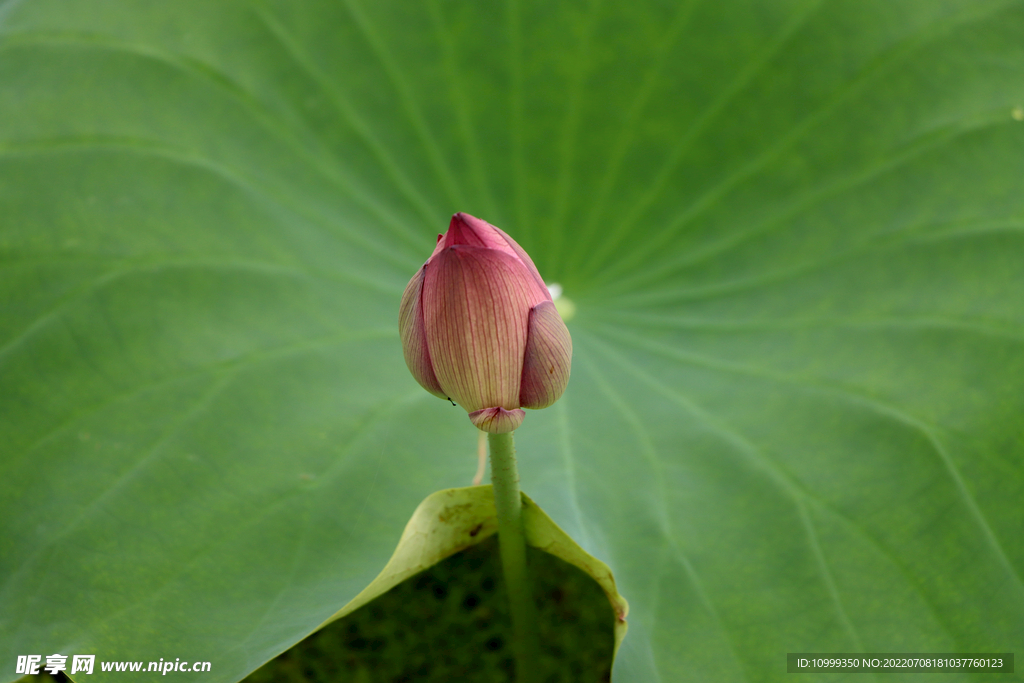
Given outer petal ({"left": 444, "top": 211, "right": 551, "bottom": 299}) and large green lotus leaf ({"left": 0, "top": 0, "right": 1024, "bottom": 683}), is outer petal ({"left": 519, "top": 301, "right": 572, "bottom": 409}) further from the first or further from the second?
large green lotus leaf ({"left": 0, "top": 0, "right": 1024, "bottom": 683})

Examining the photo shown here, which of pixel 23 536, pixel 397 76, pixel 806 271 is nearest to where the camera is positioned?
pixel 23 536

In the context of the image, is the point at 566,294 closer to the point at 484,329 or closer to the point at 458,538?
the point at 458,538

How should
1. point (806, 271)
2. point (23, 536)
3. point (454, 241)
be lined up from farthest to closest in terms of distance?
point (806, 271) → point (23, 536) → point (454, 241)

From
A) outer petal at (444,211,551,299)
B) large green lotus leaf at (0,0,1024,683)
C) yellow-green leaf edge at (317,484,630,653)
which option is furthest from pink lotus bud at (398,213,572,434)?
large green lotus leaf at (0,0,1024,683)

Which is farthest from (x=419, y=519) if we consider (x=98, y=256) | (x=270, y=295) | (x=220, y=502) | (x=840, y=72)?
(x=840, y=72)

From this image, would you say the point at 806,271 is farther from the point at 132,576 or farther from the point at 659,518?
the point at 132,576

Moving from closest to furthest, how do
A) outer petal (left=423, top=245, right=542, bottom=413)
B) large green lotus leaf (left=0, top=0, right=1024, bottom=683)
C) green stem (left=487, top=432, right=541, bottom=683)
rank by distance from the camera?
outer petal (left=423, top=245, right=542, bottom=413), green stem (left=487, top=432, right=541, bottom=683), large green lotus leaf (left=0, top=0, right=1024, bottom=683)

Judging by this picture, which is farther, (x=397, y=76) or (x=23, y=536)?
(x=397, y=76)
